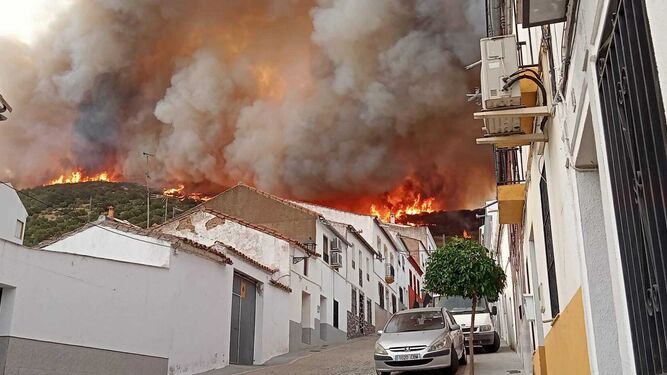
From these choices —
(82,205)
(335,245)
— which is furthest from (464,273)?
(82,205)

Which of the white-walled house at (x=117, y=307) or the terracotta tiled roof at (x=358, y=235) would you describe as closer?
the white-walled house at (x=117, y=307)

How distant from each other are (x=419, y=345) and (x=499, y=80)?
26.0 feet

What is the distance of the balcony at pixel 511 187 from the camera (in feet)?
33.0

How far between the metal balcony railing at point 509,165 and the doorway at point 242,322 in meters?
8.54


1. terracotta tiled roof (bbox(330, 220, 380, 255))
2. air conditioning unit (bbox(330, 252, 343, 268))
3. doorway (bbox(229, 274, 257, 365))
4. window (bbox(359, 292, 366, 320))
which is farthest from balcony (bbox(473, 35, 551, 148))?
window (bbox(359, 292, 366, 320))

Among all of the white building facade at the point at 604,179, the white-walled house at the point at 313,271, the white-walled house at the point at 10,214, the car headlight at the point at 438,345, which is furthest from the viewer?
the white-walled house at the point at 313,271

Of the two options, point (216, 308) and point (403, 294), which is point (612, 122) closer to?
point (216, 308)

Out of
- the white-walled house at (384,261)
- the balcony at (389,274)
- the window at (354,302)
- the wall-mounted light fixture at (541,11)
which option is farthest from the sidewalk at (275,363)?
the balcony at (389,274)

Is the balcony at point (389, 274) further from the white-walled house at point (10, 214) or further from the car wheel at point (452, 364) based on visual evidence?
the car wheel at point (452, 364)

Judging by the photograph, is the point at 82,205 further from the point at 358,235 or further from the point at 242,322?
the point at 242,322

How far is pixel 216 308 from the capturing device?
16.7 m

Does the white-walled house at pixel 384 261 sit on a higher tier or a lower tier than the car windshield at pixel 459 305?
higher

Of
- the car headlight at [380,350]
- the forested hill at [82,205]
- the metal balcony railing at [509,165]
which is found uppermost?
the forested hill at [82,205]

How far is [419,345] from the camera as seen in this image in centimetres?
1267
